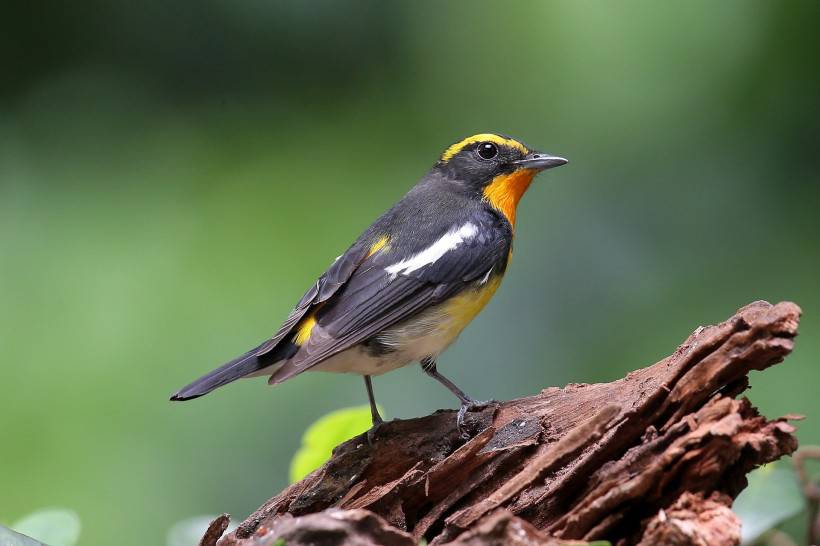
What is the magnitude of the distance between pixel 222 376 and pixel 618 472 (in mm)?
1547

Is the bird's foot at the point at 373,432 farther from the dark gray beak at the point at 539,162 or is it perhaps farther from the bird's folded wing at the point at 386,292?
the dark gray beak at the point at 539,162

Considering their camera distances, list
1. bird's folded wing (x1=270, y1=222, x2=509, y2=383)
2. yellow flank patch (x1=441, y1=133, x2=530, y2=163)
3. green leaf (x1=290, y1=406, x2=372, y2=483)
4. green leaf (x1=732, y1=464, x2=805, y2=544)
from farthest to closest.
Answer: yellow flank patch (x1=441, y1=133, x2=530, y2=163) → bird's folded wing (x1=270, y1=222, x2=509, y2=383) → green leaf (x1=290, y1=406, x2=372, y2=483) → green leaf (x1=732, y1=464, x2=805, y2=544)

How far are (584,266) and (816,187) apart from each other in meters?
1.19

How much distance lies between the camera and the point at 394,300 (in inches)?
145

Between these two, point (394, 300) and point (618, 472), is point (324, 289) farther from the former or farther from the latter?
point (618, 472)

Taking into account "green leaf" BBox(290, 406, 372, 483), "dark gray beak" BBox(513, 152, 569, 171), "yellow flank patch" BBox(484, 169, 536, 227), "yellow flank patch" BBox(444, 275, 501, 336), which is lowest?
"green leaf" BBox(290, 406, 372, 483)

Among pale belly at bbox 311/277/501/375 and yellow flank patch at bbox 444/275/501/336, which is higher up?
yellow flank patch at bbox 444/275/501/336

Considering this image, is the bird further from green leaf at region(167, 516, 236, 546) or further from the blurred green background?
the blurred green background

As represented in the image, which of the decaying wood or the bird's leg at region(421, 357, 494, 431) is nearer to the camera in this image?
the decaying wood

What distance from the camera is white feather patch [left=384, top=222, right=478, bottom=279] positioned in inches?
149

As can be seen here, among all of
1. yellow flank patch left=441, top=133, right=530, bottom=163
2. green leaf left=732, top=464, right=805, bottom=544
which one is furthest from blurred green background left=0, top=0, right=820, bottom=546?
green leaf left=732, top=464, right=805, bottom=544

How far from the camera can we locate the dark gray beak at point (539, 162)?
430 cm

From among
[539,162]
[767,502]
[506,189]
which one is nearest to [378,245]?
[506,189]

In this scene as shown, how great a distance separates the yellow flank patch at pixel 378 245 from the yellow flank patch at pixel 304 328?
34 cm
